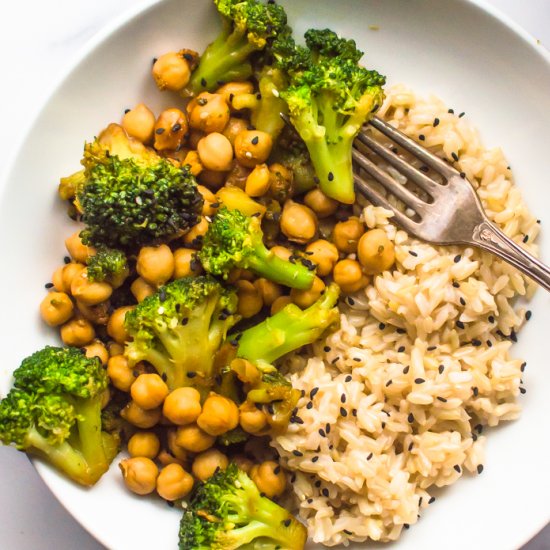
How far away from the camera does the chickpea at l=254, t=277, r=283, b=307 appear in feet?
10.9

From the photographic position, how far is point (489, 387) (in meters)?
3.19

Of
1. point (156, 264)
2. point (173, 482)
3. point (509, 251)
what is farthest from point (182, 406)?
point (509, 251)

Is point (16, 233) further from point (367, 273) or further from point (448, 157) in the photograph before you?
point (448, 157)

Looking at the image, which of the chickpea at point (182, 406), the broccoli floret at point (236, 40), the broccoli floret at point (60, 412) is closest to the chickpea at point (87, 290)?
the broccoli floret at point (60, 412)

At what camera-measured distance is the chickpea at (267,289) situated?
10.9ft

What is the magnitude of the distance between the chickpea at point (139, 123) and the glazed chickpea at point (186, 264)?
0.57 metres

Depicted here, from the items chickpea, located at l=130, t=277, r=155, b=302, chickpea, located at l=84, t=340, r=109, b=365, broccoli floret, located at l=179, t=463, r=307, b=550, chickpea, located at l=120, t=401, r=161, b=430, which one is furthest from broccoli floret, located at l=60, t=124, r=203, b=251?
broccoli floret, located at l=179, t=463, r=307, b=550

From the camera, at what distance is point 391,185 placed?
Result: 329cm

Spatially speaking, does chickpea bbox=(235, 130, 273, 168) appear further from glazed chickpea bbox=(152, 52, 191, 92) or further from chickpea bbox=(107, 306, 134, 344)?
chickpea bbox=(107, 306, 134, 344)

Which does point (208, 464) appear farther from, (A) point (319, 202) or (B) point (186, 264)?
(A) point (319, 202)

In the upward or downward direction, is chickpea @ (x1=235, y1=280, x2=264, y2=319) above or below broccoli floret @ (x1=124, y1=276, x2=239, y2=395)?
above

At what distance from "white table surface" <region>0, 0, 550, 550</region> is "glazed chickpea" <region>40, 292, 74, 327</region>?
970 mm

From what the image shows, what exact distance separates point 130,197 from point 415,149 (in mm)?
1254

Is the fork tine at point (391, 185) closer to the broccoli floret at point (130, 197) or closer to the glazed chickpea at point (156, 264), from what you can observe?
the broccoli floret at point (130, 197)
